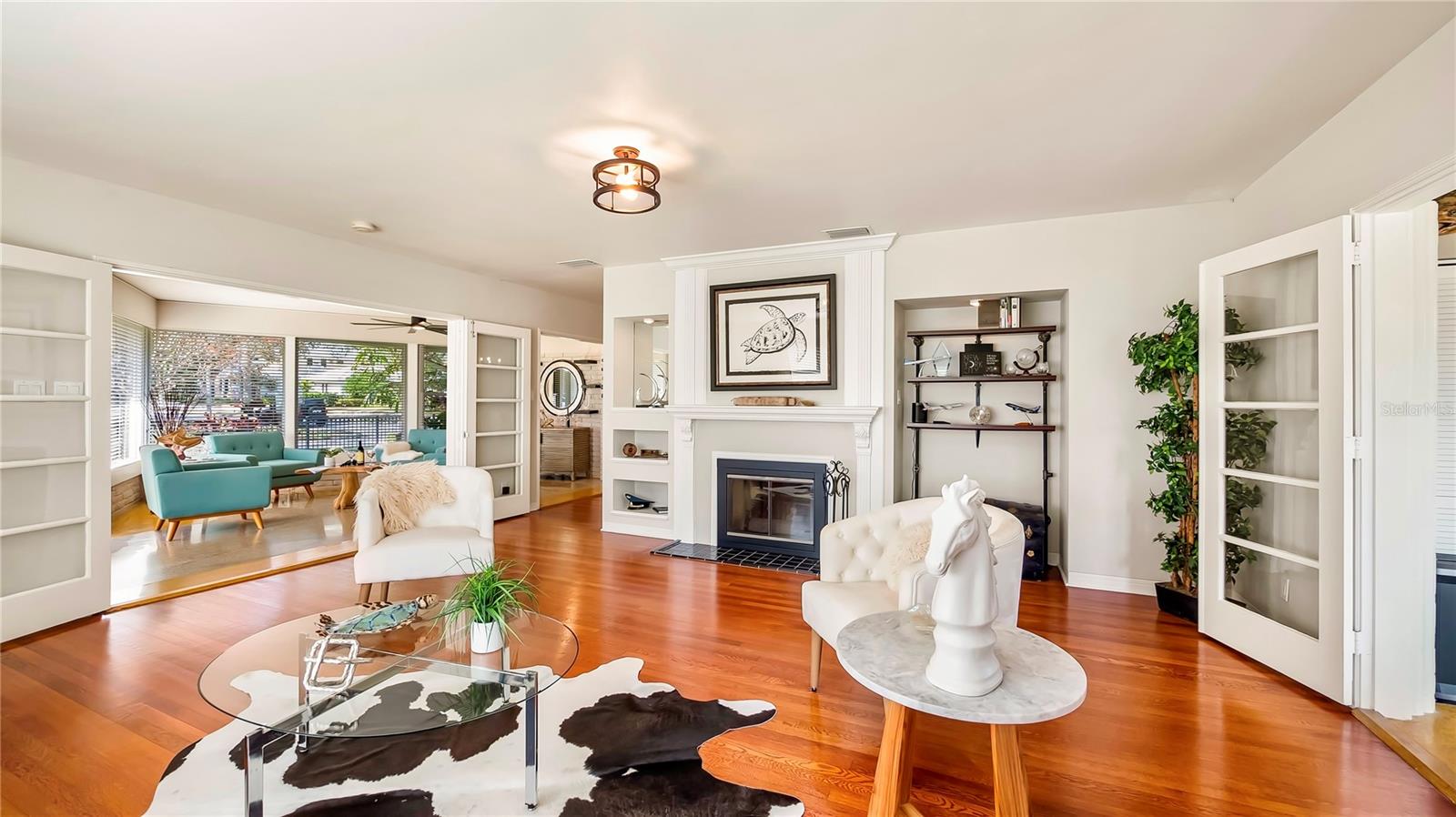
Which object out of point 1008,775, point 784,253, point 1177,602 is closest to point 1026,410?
point 1177,602

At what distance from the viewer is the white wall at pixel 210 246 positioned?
312 cm

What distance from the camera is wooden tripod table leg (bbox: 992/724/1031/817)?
1.43 meters

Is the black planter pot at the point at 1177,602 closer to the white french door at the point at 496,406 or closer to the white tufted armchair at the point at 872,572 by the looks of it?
the white tufted armchair at the point at 872,572

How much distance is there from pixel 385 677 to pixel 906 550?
6.25 ft

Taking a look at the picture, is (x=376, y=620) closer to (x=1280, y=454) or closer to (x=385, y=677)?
(x=385, y=677)

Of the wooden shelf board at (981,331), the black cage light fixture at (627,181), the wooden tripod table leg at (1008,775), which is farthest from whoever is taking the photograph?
the wooden shelf board at (981,331)

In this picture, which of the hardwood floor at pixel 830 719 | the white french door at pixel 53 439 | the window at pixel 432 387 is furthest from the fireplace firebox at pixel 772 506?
→ the window at pixel 432 387

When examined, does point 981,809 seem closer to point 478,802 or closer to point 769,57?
point 478,802

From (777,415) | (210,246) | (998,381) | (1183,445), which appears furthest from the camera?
(777,415)

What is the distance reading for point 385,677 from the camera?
1864 millimetres

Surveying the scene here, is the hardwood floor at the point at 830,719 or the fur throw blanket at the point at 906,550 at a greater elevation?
the fur throw blanket at the point at 906,550

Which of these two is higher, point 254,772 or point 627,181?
point 627,181

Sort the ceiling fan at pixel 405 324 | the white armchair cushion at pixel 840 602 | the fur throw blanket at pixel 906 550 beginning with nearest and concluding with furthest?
the white armchair cushion at pixel 840 602
the fur throw blanket at pixel 906 550
the ceiling fan at pixel 405 324

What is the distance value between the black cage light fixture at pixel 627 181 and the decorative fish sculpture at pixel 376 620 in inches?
81.2
